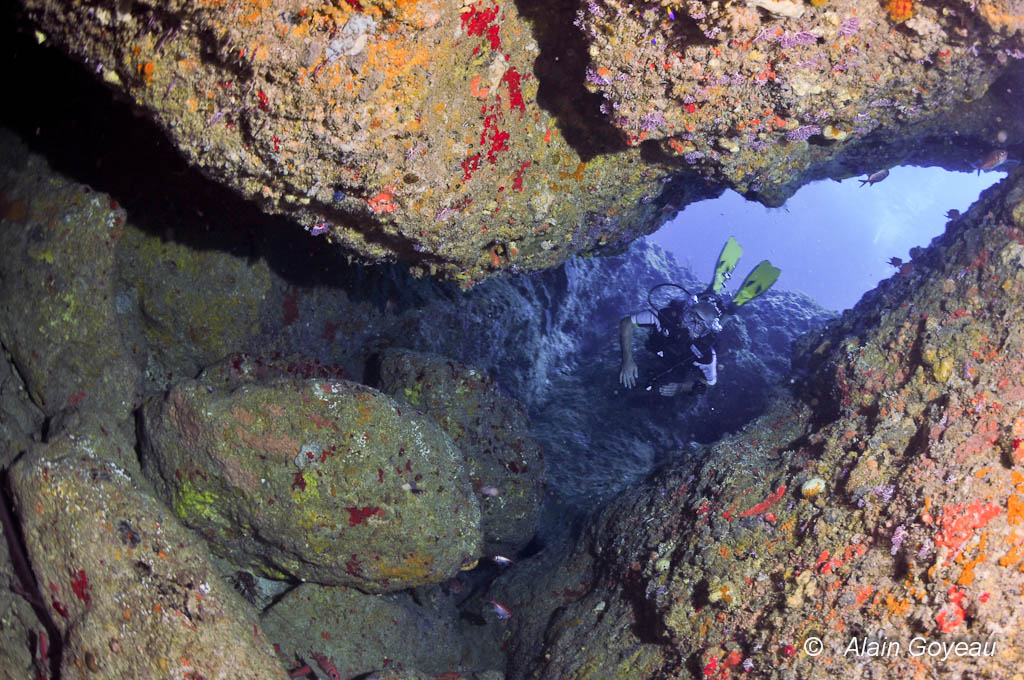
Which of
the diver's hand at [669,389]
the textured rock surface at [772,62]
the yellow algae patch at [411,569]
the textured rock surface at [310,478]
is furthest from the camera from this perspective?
the diver's hand at [669,389]

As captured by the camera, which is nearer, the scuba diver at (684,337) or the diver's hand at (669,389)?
the scuba diver at (684,337)

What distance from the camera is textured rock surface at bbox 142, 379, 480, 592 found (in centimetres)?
356

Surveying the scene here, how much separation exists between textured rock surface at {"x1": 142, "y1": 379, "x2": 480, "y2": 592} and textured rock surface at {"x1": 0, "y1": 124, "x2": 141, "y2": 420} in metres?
0.54

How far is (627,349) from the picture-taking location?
264 inches

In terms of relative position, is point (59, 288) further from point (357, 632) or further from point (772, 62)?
point (772, 62)

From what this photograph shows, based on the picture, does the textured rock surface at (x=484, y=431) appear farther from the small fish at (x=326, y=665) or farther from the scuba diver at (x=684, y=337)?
the scuba diver at (x=684, y=337)

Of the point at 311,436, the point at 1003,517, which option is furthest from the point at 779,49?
the point at 311,436

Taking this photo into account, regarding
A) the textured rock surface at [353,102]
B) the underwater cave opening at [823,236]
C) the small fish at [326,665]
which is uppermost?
the underwater cave opening at [823,236]

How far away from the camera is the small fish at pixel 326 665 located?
3.86 metres

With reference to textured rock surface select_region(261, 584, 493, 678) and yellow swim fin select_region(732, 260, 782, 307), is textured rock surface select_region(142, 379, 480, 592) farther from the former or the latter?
yellow swim fin select_region(732, 260, 782, 307)

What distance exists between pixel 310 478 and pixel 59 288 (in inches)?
88.4

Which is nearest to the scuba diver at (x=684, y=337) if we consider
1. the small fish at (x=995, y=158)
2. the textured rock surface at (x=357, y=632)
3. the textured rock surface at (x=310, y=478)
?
the small fish at (x=995, y=158)

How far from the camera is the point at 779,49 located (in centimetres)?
248

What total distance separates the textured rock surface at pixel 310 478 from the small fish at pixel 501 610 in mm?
1019
